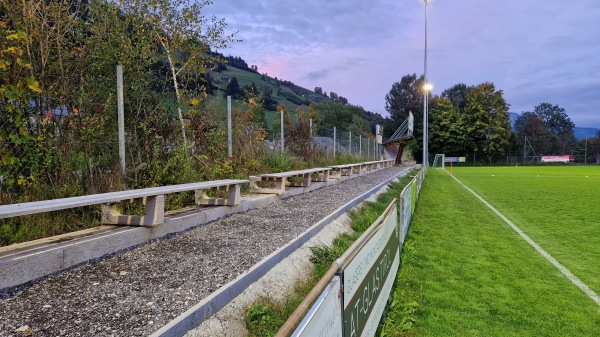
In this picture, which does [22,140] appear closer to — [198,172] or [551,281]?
[198,172]

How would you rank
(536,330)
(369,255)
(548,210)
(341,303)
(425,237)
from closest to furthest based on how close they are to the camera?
1. (341,303)
2. (369,255)
3. (536,330)
4. (425,237)
5. (548,210)

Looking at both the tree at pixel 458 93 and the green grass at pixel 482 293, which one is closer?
the green grass at pixel 482 293

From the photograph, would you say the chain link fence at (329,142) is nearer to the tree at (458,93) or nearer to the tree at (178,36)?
the tree at (178,36)

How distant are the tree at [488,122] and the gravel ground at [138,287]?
6968 cm

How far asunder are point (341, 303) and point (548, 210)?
11.6 m

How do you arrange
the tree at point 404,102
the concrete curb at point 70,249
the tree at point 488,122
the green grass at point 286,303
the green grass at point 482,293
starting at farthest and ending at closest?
the tree at point 404,102 → the tree at point 488,122 → the green grass at point 482,293 → the concrete curb at point 70,249 → the green grass at point 286,303

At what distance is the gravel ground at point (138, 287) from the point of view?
2914 millimetres

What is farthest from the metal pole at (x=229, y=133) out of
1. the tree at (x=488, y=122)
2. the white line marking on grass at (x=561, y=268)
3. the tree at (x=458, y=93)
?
the tree at (x=458, y=93)

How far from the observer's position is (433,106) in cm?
7500

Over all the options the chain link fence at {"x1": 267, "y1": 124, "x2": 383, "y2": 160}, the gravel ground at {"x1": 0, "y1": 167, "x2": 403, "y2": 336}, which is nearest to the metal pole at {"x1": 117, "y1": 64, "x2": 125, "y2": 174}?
the gravel ground at {"x1": 0, "y1": 167, "x2": 403, "y2": 336}

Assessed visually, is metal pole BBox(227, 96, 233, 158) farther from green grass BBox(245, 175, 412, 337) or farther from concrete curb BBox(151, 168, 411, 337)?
concrete curb BBox(151, 168, 411, 337)

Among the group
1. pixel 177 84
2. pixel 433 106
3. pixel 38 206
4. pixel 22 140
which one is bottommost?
pixel 38 206

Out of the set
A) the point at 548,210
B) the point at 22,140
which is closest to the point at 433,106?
the point at 548,210

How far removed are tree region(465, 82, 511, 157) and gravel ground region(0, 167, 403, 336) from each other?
6968 cm
